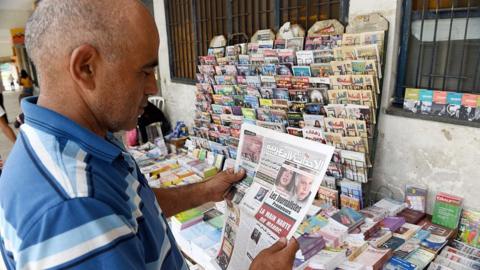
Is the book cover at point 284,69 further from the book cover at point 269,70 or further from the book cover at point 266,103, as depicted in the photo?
the book cover at point 266,103

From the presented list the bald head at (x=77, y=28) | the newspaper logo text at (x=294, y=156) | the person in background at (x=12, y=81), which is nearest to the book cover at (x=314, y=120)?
the newspaper logo text at (x=294, y=156)

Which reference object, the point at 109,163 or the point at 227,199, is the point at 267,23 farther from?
the point at 109,163

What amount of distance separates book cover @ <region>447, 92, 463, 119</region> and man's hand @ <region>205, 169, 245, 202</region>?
42.4 inches

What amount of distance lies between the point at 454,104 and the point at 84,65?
1.57 metres

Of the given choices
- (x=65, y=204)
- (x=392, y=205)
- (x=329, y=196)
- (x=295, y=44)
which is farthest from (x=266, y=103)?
(x=65, y=204)

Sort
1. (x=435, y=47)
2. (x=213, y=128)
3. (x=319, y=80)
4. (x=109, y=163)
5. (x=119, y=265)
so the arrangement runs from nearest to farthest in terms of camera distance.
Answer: (x=119, y=265)
(x=109, y=163)
(x=435, y=47)
(x=319, y=80)
(x=213, y=128)

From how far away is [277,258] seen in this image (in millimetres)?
766

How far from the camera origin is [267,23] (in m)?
2.34

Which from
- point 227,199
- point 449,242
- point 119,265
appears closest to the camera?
point 119,265

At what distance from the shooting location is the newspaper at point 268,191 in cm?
87

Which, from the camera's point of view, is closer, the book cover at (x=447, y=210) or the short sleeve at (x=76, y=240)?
the short sleeve at (x=76, y=240)

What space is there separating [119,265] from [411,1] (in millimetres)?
1743

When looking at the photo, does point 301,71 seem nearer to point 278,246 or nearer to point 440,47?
point 440,47

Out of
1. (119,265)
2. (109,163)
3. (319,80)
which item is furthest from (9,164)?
(319,80)
